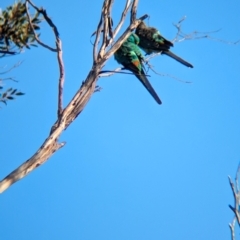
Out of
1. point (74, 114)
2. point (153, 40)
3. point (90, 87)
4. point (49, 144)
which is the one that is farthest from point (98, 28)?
point (153, 40)

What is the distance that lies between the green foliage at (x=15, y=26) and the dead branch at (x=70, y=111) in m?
1.93

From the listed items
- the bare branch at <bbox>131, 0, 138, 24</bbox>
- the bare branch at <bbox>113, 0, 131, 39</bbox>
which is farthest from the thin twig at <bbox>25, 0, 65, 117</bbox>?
the bare branch at <bbox>131, 0, 138, 24</bbox>

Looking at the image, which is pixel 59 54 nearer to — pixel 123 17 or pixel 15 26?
pixel 123 17

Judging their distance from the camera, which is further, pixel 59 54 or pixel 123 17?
Result: pixel 123 17

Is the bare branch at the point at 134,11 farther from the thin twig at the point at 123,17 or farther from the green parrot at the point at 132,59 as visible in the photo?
the green parrot at the point at 132,59

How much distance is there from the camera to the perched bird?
18.2ft

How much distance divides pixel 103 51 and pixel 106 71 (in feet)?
0.43

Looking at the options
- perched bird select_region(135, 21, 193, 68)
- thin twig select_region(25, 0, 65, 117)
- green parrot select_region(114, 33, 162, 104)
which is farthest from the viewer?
perched bird select_region(135, 21, 193, 68)

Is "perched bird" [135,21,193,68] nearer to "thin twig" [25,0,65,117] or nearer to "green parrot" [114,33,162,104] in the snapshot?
"green parrot" [114,33,162,104]

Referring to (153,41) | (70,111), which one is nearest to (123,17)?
(70,111)

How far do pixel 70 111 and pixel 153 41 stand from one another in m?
3.52

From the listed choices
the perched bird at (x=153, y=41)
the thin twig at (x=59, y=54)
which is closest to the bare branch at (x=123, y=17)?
the thin twig at (x=59, y=54)

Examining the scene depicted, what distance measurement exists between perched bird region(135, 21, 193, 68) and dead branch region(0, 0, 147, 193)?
271 cm

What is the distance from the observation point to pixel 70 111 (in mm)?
2453
